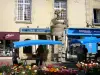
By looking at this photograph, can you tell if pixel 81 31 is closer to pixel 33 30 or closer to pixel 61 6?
pixel 61 6

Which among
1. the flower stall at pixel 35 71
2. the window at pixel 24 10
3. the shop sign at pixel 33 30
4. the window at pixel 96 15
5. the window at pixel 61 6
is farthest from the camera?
the window at pixel 96 15

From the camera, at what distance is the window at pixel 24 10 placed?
3094 cm

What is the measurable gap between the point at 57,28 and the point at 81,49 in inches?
222

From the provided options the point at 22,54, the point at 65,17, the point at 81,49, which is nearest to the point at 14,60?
the point at 81,49

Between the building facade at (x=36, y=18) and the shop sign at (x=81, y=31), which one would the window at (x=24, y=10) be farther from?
the shop sign at (x=81, y=31)

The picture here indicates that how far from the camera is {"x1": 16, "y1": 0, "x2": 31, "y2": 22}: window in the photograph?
30938 millimetres

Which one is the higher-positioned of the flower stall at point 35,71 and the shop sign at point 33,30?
the shop sign at point 33,30

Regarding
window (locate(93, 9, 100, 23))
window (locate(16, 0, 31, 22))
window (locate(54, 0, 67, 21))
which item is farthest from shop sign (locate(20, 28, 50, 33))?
window (locate(93, 9, 100, 23))

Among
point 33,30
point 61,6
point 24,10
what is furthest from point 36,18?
point 61,6

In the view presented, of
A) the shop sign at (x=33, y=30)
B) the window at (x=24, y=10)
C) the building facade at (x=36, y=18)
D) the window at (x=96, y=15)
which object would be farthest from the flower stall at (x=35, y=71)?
the window at (x=96, y=15)

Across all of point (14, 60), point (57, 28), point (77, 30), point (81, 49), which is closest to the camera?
point (14, 60)

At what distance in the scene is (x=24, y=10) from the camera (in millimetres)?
A: 31250

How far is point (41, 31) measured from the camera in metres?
30.8

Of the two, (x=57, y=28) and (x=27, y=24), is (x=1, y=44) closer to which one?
(x=27, y=24)
